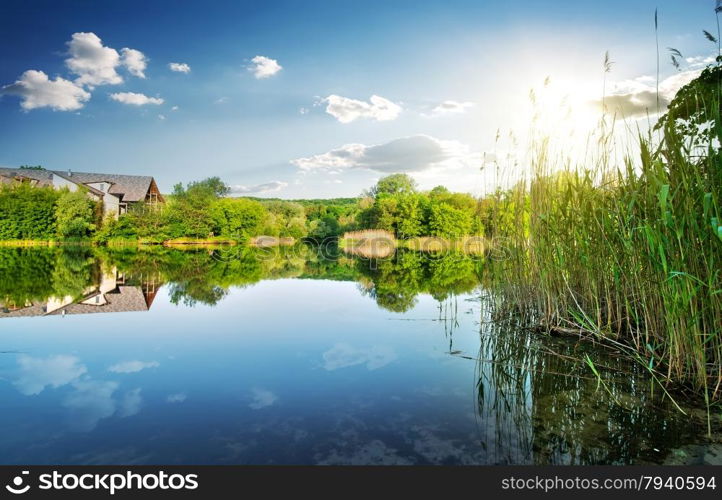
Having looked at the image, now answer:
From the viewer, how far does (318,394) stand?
88.4 inches

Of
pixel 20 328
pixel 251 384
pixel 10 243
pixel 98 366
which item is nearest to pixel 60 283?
pixel 20 328

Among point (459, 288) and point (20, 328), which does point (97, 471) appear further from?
point (459, 288)

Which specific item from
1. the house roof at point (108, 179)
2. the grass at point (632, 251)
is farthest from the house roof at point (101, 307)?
the house roof at point (108, 179)

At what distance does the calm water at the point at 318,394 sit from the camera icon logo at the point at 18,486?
0.41ft

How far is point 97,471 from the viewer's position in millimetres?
1484

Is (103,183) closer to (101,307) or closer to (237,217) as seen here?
(237,217)

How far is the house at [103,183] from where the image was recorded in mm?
30406

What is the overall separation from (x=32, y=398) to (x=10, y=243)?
2948 centimetres

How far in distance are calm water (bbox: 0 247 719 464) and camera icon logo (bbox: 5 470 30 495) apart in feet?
0.41

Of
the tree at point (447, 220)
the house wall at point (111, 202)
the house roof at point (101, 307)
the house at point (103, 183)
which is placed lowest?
the house roof at point (101, 307)

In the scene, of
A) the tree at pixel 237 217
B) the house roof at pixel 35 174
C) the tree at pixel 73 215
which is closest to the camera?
the tree at pixel 73 215

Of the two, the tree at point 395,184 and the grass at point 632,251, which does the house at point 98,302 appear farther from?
the tree at point 395,184

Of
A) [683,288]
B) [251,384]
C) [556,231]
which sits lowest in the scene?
[251,384]

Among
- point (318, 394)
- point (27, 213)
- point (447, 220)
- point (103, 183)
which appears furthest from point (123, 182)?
point (318, 394)
